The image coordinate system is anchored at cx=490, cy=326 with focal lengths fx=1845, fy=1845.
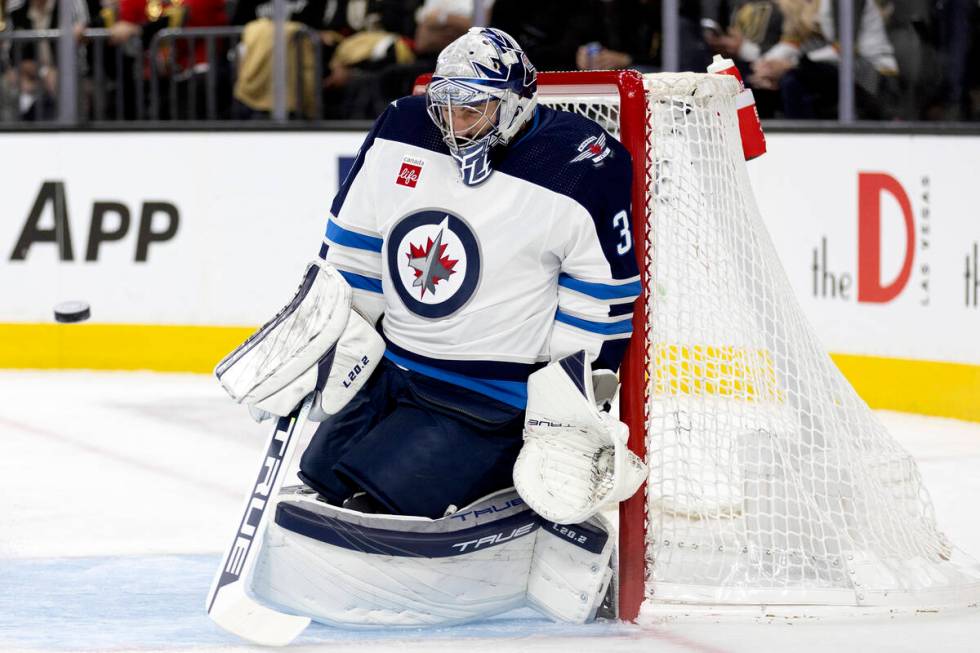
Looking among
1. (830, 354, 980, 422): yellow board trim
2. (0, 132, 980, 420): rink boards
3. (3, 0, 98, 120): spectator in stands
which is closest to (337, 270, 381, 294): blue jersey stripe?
(830, 354, 980, 422): yellow board trim

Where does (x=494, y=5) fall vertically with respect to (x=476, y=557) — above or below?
above

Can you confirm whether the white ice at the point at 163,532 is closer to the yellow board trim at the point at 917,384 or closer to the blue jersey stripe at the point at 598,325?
the yellow board trim at the point at 917,384

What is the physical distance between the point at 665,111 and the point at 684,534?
0.76 m

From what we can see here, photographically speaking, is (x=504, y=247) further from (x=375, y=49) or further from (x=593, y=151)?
(x=375, y=49)

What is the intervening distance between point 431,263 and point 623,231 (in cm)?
33

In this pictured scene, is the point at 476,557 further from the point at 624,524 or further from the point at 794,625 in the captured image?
the point at 794,625

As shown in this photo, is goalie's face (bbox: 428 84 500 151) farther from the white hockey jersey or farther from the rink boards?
the rink boards

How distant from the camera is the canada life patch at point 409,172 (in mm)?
3189

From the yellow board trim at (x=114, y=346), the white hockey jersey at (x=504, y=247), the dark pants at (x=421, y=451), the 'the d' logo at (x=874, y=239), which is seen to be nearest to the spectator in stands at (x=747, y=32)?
the 'the d' logo at (x=874, y=239)

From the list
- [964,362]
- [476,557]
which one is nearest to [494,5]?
[964,362]

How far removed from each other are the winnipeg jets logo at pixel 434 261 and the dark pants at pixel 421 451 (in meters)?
0.15

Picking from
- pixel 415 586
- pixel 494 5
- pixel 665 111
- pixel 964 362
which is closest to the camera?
pixel 415 586

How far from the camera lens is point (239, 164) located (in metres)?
6.72

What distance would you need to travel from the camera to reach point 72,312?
676 cm
